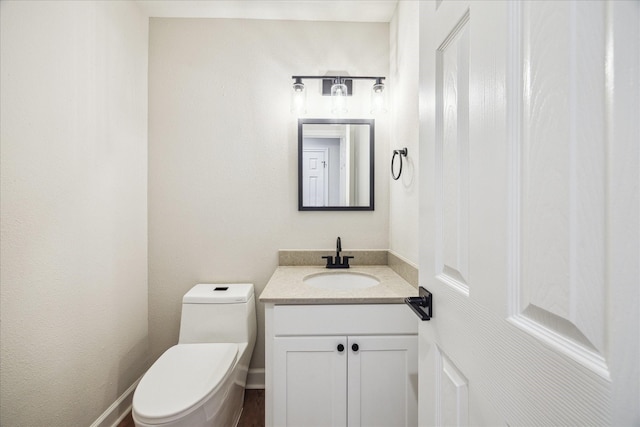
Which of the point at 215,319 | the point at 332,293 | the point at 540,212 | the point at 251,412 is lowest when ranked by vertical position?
the point at 251,412

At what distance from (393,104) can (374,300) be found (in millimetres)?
1266

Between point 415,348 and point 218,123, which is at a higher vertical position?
point 218,123

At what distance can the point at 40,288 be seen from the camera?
1.14m

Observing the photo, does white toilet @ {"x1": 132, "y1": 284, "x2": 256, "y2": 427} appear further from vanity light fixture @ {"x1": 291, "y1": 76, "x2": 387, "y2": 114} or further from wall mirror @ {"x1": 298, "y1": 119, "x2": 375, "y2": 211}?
vanity light fixture @ {"x1": 291, "y1": 76, "x2": 387, "y2": 114}

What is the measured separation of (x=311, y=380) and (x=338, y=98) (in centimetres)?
163

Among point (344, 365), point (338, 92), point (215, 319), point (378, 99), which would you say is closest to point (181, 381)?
point (215, 319)

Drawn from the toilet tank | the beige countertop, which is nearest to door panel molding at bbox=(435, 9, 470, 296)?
the beige countertop

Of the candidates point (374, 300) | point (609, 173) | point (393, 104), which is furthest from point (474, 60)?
point (393, 104)

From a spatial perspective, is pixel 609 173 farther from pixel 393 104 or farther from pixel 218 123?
pixel 218 123

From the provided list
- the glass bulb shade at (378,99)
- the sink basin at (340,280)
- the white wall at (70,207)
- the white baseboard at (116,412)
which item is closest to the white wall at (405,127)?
the glass bulb shade at (378,99)

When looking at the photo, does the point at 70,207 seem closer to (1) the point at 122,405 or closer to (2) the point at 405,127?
(1) the point at 122,405

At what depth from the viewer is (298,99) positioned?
1851mm

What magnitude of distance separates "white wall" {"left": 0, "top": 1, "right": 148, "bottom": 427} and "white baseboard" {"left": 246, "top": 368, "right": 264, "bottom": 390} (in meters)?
0.70

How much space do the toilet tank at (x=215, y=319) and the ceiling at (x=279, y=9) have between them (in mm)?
1812
